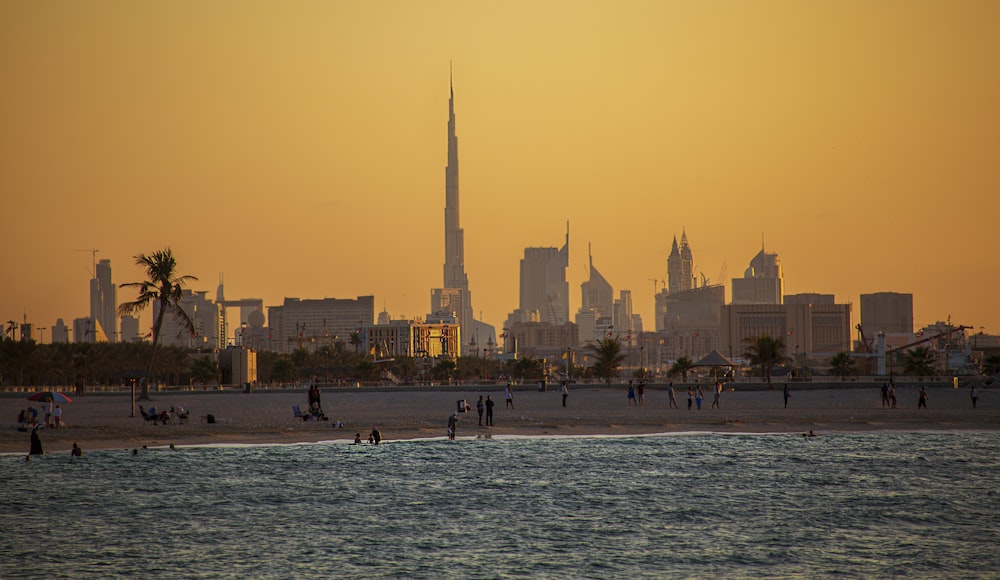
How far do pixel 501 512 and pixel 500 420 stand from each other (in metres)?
26.0

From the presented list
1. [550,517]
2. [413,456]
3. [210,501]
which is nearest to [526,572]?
[550,517]

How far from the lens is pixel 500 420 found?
59500mm

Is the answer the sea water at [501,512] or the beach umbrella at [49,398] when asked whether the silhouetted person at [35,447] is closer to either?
→ the sea water at [501,512]

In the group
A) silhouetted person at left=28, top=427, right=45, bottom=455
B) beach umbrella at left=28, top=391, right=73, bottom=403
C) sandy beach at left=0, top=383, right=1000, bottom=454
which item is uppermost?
beach umbrella at left=28, top=391, right=73, bottom=403

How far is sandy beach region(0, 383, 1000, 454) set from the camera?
50.8 metres

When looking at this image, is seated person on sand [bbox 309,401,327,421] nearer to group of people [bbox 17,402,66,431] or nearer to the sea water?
the sea water

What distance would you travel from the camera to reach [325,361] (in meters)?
165

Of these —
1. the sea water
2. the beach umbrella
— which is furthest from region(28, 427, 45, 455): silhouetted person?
the beach umbrella

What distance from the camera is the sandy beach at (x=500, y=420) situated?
1998 inches

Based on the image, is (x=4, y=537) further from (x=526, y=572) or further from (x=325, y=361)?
(x=325, y=361)

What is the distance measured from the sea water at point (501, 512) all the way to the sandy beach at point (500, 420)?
130 inches

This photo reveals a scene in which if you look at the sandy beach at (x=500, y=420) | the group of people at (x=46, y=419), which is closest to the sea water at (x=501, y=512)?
the sandy beach at (x=500, y=420)

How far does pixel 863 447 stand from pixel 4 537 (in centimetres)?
3611

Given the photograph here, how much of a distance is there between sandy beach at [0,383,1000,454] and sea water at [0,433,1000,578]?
3.30 metres
